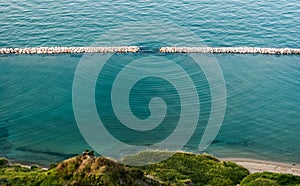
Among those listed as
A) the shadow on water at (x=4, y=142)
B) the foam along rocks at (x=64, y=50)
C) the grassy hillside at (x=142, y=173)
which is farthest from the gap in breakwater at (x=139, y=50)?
the grassy hillside at (x=142, y=173)

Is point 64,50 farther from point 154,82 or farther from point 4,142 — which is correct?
point 4,142

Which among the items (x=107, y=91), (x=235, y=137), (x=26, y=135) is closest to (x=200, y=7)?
(x=107, y=91)

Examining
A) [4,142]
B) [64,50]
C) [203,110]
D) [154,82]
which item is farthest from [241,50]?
[4,142]

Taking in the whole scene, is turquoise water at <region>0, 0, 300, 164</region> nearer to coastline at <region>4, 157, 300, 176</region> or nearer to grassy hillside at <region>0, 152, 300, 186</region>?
coastline at <region>4, 157, 300, 176</region>

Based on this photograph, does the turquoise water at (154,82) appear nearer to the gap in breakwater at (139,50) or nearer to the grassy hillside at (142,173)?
the gap in breakwater at (139,50)

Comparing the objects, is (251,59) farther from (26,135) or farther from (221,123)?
(26,135)
